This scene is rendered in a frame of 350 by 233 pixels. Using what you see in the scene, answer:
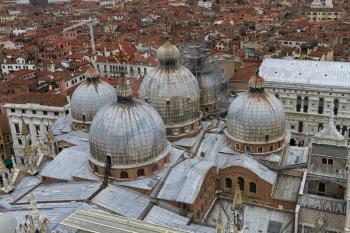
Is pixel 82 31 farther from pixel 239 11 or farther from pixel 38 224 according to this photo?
pixel 38 224

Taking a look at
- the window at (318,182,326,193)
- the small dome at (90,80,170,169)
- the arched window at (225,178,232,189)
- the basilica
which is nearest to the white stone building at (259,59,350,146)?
the basilica

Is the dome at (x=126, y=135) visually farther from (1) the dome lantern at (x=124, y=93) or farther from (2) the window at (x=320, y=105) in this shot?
(2) the window at (x=320, y=105)

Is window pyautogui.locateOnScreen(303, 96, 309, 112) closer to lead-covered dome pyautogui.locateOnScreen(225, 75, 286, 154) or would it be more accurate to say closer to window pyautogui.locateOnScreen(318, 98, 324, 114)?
window pyautogui.locateOnScreen(318, 98, 324, 114)

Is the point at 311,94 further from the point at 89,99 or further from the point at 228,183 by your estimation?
the point at 89,99

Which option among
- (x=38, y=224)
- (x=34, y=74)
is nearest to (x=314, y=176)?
(x=38, y=224)

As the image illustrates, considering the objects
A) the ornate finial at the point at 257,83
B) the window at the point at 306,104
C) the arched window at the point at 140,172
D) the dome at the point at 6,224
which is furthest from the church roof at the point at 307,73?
the dome at the point at 6,224
